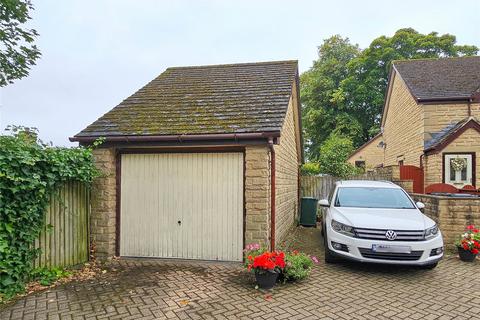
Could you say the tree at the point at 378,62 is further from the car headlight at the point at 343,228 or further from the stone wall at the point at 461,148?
the car headlight at the point at 343,228

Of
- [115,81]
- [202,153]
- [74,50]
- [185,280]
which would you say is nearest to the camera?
[185,280]

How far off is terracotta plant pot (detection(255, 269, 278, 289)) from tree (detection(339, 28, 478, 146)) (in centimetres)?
2714

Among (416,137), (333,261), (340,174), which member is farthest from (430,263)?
(340,174)

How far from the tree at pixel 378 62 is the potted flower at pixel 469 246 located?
24398mm

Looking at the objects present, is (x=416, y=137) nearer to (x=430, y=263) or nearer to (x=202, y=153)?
(x=430, y=263)

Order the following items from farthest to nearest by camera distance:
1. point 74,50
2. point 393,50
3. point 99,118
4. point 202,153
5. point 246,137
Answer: point 393,50 < point 74,50 < point 99,118 < point 202,153 < point 246,137

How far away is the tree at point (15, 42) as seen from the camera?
404 inches

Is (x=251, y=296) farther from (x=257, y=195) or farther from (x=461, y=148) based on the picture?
(x=461, y=148)

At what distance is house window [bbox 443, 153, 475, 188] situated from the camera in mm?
11344

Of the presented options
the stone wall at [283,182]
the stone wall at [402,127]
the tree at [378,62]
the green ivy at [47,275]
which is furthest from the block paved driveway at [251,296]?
the tree at [378,62]

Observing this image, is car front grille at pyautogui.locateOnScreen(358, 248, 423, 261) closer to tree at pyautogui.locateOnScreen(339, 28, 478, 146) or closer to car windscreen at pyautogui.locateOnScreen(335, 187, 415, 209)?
car windscreen at pyautogui.locateOnScreen(335, 187, 415, 209)

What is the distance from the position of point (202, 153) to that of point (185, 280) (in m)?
2.52

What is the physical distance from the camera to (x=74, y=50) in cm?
1573

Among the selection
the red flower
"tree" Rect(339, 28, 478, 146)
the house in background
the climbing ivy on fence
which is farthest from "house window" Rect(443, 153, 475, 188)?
"tree" Rect(339, 28, 478, 146)
